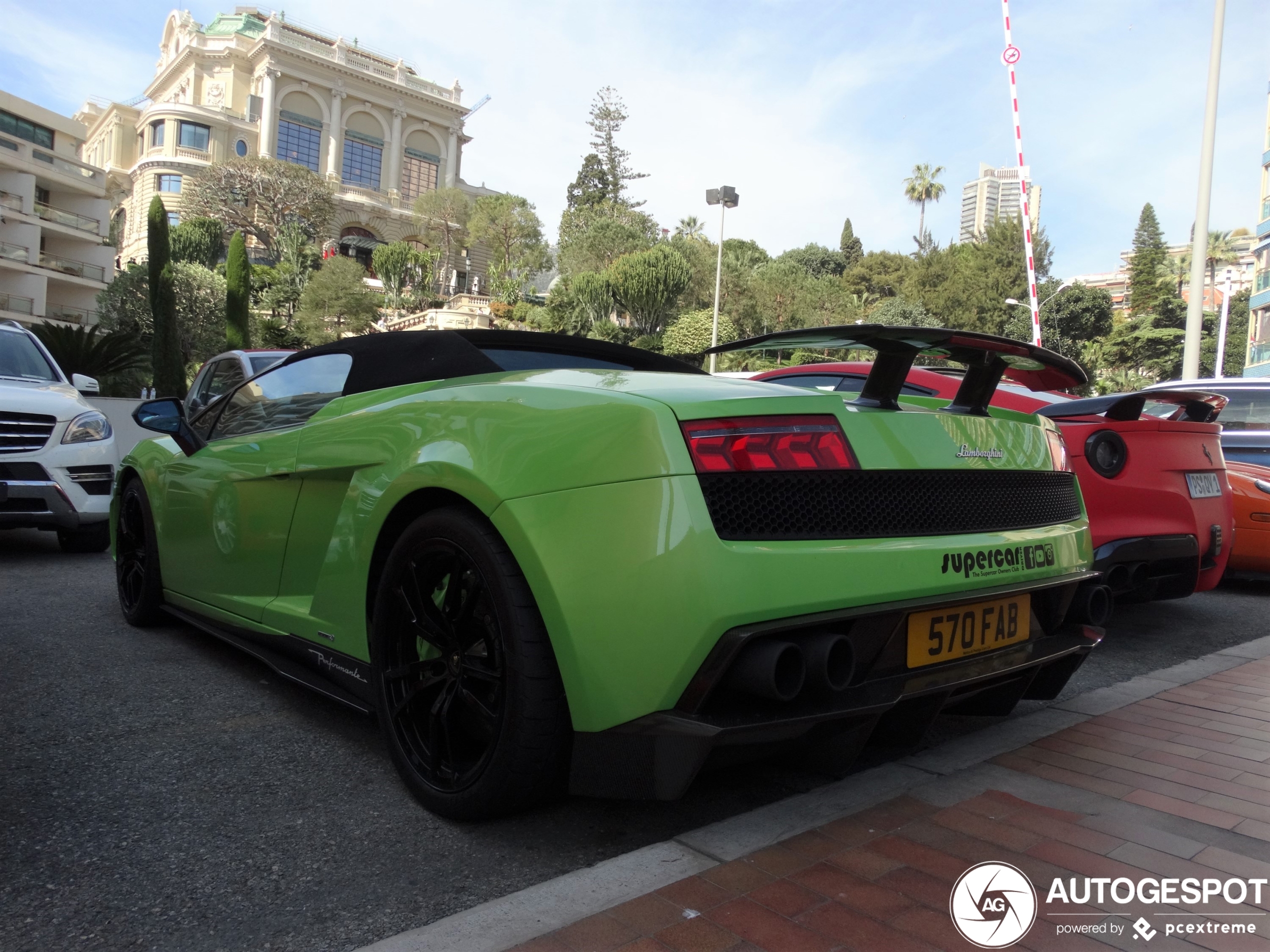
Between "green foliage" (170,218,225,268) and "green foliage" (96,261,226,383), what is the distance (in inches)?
560

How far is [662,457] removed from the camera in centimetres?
190

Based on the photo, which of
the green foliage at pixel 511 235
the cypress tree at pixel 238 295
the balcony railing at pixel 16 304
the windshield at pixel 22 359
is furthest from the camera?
the green foliage at pixel 511 235

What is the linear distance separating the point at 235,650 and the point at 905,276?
7151 centimetres

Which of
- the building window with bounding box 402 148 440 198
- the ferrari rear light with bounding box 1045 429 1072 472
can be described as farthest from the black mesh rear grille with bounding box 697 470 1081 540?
the building window with bounding box 402 148 440 198

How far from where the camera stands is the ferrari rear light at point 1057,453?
9.00 ft

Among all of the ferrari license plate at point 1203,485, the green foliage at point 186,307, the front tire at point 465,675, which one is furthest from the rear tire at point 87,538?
the green foliage at point 186,307

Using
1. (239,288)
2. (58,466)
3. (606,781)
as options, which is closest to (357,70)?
(239,288)

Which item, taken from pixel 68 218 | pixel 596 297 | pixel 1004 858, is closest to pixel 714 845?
pixel 1004 858

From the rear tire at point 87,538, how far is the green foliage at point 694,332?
37088 millimetres

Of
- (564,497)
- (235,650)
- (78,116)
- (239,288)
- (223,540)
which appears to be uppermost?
(78,116)

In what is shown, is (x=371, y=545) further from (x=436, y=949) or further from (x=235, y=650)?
(x=235, y=650)

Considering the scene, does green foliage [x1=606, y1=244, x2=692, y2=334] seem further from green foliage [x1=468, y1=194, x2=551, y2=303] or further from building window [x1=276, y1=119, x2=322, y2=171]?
building window [x1=276, y1=119, x2=322, y2=171]

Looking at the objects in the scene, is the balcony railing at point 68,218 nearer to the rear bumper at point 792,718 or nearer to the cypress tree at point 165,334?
the cypress tree at point 165,334

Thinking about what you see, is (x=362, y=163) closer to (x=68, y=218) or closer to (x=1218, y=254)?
(x=68, y=218)
